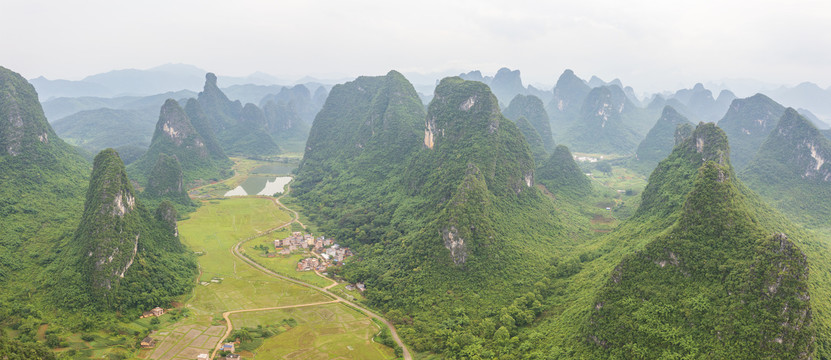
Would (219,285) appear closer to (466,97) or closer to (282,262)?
(282,262)

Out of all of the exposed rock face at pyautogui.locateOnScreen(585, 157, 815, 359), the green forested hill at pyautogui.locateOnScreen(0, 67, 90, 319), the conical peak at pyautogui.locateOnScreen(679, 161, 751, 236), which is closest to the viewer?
the exposed rock face at pyautogui.locateOnScreen(585, 157, 815, 359)

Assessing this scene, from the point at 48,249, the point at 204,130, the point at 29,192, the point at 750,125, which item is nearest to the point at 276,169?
the point at 204,130

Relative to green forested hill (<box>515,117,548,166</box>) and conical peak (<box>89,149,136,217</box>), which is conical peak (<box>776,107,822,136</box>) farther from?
conical peak (<box>89,149,136,217</box>)

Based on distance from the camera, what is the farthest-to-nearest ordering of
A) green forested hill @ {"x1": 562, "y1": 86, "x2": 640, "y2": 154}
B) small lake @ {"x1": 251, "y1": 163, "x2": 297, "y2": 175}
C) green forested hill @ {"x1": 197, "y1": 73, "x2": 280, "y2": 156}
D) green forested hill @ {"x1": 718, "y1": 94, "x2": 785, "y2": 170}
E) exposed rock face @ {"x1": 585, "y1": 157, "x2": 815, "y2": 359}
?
green forested hill @ {"x1": 197, "y1": 73, "x2": 280, "y2": 156} → green forested hill @ {"x1": 562, "y1": 86, "x2": 640, "y2": 154} → small lake @ {"x1": 251, "y1": 163, "x2": 297, "y2": 175} → green forested hill @ {"x1": 718, "y1": 94, "x2": 785, "y2": 170} → exposed rock face @ {"x1": 585, "y1": 157, "x2": 815, "y2": 359}

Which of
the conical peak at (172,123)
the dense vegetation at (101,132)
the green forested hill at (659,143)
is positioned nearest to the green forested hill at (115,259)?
the conical peak at (172,123)

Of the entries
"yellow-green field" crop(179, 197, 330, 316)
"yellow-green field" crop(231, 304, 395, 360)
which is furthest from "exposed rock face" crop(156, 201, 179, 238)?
"yellow-green field" crop(231, 304, 395, 360)

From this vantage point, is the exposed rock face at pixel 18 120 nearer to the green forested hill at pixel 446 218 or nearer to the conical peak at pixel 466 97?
the green forested hill at pixel 446 218
